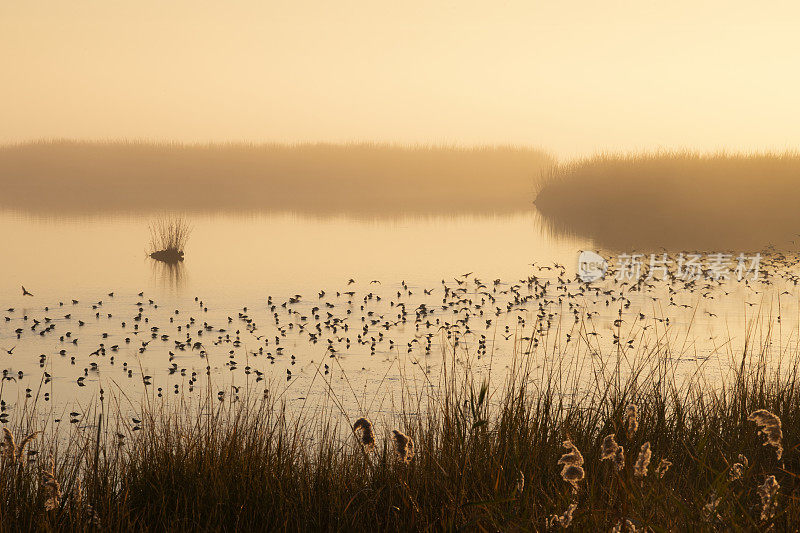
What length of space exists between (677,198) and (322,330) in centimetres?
2775

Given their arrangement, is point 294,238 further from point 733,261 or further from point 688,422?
point 688,422

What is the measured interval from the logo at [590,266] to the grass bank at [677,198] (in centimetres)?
510

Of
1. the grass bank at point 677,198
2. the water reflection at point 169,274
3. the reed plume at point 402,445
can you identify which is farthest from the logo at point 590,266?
the reed plume at point 402,445

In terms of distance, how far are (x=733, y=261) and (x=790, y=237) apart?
8648mm

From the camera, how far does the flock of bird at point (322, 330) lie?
8555mm

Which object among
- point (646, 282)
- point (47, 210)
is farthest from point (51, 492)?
point (47, 210)

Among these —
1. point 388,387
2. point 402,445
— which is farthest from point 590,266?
point 402,445

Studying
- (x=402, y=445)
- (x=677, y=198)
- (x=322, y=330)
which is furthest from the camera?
(x=677, y=198)

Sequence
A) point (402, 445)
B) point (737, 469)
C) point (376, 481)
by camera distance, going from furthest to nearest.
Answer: point (376, 481)
point (737, 469)
point (402, 445)

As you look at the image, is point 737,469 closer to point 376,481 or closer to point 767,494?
point 767,494

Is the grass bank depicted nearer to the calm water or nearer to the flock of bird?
the calm water

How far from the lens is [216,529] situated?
392 centimetres

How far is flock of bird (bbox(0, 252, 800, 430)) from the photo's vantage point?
28.1 ft

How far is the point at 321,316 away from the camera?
1293 cm
